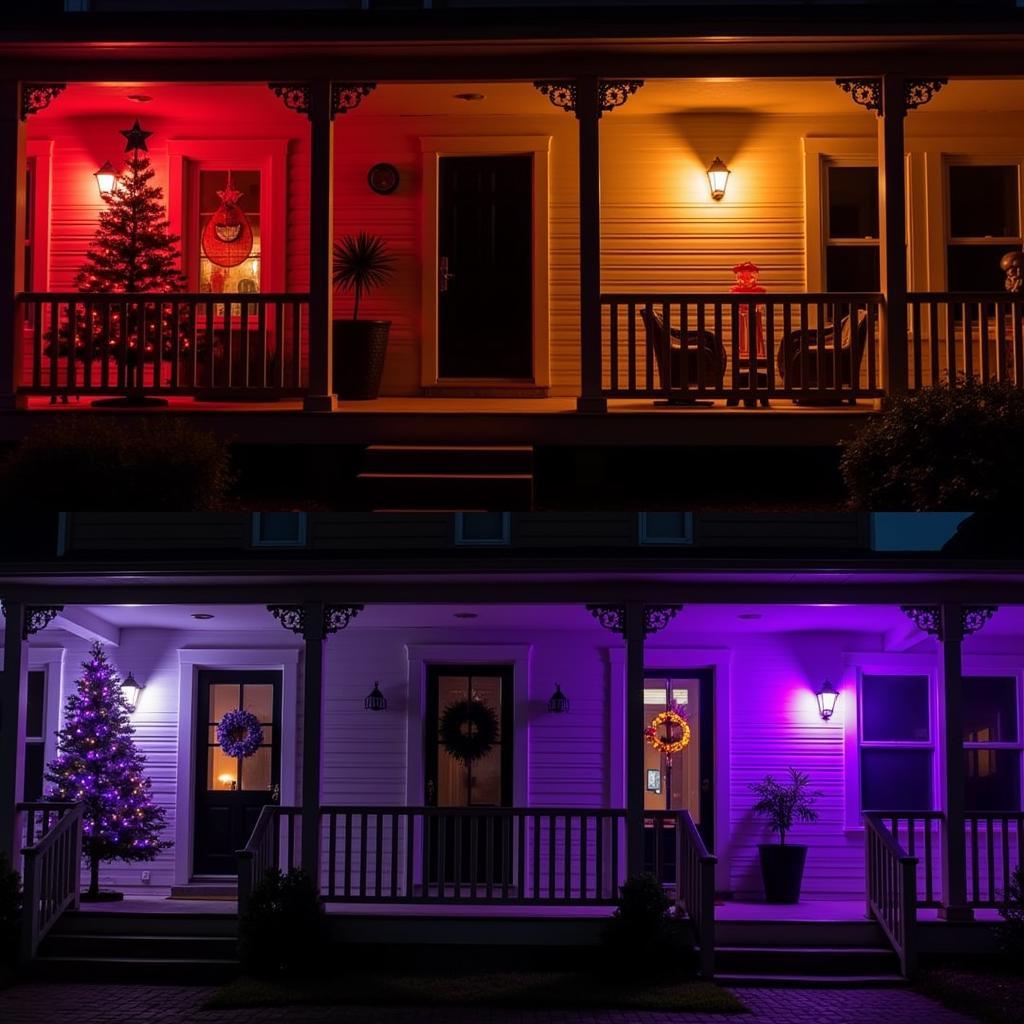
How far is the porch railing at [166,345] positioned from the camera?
15.7 meters

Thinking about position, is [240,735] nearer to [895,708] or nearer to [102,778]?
[102,778]

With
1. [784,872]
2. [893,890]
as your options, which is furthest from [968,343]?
[893,890]

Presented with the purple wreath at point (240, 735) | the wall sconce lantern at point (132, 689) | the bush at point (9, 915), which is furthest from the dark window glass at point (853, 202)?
the bush at point (9, 915)

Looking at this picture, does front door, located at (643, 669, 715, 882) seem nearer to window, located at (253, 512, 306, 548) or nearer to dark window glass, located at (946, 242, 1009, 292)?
window, located at (253, 512, 306, 548)

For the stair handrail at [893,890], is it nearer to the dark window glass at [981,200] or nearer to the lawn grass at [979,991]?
the lawn grass at [979,991]

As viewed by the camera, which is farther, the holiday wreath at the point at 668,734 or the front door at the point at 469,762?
the front door at the point at 469,762

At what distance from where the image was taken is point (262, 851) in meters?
13.2

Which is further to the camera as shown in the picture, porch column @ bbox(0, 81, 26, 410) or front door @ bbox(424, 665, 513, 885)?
porch column @ bbox(0, 81, 26, 410)

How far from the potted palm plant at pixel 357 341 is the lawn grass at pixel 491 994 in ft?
21.3

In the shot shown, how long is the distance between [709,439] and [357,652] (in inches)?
149

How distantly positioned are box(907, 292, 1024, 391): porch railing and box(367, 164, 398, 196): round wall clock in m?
5.43

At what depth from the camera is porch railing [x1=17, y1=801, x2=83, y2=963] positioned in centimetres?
1268

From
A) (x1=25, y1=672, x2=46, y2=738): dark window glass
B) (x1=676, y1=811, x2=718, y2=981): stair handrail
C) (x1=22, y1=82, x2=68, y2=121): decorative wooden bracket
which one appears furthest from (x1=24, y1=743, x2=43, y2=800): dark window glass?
(x1=676, y1=811, x2=718, y2=981): stair handrail

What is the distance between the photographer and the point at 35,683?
1593 centimetres
